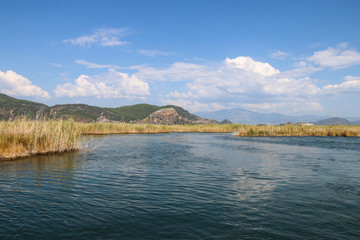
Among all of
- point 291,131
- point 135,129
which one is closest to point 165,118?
point 135,129

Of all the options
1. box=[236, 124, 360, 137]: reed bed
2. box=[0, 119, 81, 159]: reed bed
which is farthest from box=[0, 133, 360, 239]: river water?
box=[236, 124, 360, 137]: reed bed

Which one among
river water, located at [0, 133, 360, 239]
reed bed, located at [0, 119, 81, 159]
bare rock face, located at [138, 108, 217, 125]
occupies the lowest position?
river water, located at [0, 133, 360, 239]

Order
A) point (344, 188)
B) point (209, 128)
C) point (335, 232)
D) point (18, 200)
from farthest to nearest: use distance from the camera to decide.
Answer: point (209, 128) < point (344, 188) < point (18, 200) < point (335, 232)

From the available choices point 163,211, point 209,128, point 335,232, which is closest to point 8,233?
point 163,211

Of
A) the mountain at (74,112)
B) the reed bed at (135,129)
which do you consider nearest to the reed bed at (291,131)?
the reed bed at (135,129)

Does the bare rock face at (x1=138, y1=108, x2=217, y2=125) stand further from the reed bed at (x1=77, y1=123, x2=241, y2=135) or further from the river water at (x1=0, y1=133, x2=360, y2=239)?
the river water at (x1=0, y1=133, x2=360, y2=239)

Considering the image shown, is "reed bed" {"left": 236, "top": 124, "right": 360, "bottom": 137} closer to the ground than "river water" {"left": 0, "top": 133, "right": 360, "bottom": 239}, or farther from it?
farther from it

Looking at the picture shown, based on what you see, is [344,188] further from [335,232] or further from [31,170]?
[31,170]

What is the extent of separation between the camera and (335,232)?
7316 millimetres

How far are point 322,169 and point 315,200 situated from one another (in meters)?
8.09

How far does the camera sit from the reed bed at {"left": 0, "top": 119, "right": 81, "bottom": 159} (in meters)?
19.0

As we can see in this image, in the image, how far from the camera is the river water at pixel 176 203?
723cm

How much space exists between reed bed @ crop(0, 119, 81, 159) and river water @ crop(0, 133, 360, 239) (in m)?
2.51

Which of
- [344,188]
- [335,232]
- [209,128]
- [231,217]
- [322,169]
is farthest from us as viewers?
[209,128]
